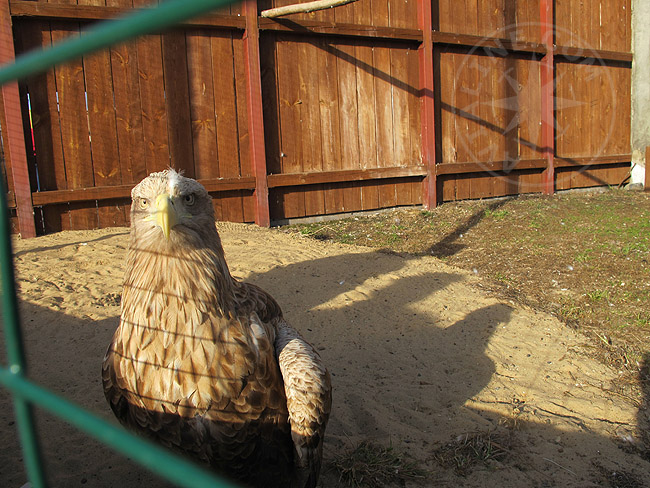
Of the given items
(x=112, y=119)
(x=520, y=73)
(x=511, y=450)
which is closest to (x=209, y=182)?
(x=112, y=119)

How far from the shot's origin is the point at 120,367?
2041 mm

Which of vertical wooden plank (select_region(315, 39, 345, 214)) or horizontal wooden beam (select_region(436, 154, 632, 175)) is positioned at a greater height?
vertical wooden plank (select_region(315, 39, 345, 214))

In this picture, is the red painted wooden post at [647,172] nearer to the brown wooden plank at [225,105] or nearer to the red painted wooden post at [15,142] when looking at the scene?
the brown wooden plank at [225,105]

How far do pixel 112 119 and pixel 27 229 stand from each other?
5.17 feet

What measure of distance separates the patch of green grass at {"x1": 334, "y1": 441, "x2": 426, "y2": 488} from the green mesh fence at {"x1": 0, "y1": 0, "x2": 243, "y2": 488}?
1.95 m

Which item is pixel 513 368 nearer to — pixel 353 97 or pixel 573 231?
pixel 573 231

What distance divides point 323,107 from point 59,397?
262 inches

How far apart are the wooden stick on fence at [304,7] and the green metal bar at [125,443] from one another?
209 inches

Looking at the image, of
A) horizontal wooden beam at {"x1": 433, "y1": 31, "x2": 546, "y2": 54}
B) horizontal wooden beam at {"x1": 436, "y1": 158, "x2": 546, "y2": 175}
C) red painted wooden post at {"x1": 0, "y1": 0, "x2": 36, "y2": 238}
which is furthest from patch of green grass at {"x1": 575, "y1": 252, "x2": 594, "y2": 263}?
red painted wooden post at {"x1": 0, "y1": 0, "x2": 36, "y2": 238}

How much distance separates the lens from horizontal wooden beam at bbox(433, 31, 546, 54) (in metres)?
7.66

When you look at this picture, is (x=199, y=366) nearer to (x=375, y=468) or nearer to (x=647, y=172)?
(x=375, y=468)

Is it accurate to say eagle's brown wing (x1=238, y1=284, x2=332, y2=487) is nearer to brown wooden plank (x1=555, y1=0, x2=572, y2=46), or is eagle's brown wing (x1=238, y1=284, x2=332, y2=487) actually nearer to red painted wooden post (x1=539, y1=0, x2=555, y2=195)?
red painted wooden post (x1=539, y1=0, x2=555, y2=195)

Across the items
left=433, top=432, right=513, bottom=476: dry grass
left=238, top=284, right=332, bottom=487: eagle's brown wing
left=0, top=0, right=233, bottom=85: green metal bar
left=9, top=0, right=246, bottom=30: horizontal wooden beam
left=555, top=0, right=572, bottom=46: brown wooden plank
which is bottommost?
left=433, top=432, right=513, bottom=476: dry grass

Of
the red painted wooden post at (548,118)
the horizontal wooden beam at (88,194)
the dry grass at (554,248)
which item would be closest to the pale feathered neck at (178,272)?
the dry grass at (554,248)
